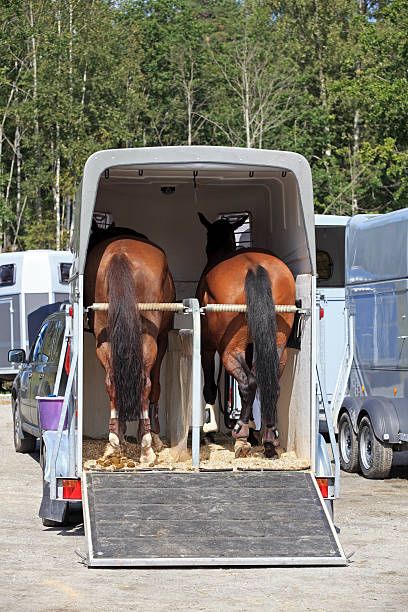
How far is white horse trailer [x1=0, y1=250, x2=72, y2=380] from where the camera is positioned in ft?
85.9

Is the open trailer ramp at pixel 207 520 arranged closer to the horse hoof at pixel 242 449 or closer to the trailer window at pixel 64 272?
the horse hoof at pixel 242 449

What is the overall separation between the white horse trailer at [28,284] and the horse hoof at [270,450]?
16166 millimetres

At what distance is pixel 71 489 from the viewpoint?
931 centimetres

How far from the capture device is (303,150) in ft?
161

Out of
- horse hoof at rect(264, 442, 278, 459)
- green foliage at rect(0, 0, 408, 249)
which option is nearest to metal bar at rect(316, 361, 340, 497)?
horse hoof at rect(264, 442, 278, 459)

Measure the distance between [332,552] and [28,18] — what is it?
1663 inches

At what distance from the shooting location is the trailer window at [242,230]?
12.1m

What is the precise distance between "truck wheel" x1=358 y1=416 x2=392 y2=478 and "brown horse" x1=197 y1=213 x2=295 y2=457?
355 cm

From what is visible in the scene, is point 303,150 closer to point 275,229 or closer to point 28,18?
point 28,18

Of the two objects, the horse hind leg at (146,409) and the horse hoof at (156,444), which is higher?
the horse hind leg at (146,409)

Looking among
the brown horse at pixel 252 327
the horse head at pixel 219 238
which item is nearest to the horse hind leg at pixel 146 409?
the brown horse at pixel 252 327

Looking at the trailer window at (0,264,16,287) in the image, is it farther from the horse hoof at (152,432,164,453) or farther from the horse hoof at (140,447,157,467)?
the horse hoof at (140,447,157,467)

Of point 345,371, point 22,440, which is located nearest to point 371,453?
point 345,371

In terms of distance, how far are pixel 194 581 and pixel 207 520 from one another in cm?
80
